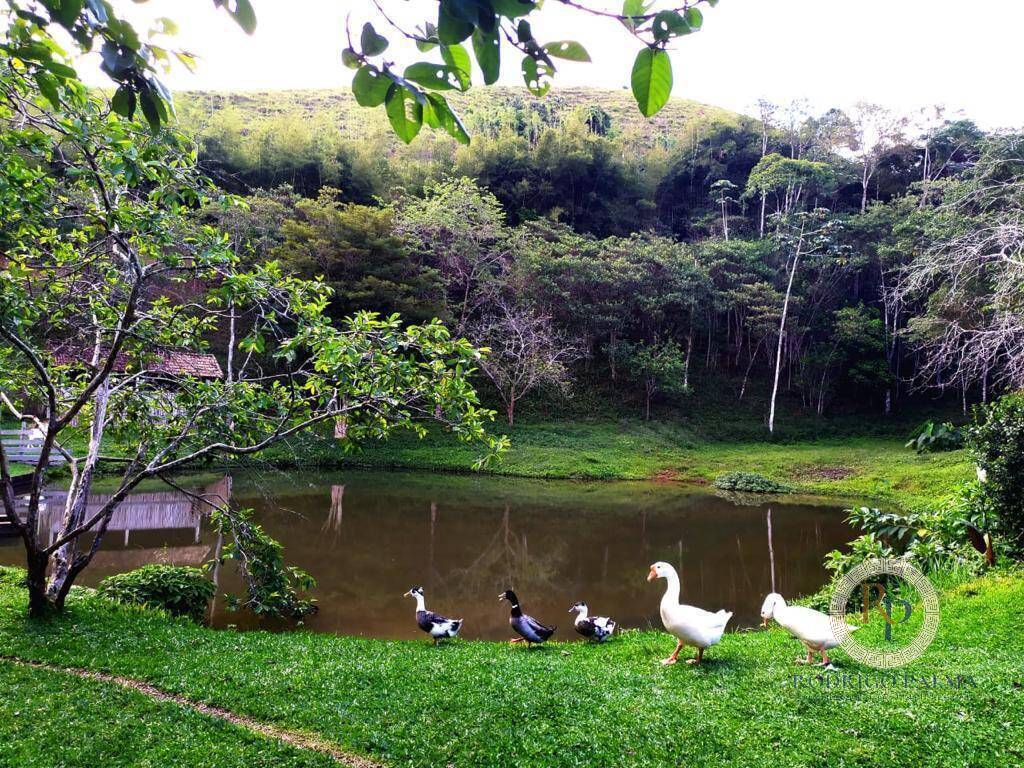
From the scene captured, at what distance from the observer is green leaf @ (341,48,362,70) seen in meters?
1.05

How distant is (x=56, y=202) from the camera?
15.4ft

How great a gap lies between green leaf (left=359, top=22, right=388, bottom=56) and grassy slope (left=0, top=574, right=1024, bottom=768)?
325cm

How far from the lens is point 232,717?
3637mm

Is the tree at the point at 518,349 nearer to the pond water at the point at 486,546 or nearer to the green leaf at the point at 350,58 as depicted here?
the pond water at the point at 486,546

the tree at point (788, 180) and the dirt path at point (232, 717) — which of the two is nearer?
the dirt path at point (232, 717)

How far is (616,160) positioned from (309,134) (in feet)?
Result: 51.2

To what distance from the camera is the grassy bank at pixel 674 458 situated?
17.0 metres

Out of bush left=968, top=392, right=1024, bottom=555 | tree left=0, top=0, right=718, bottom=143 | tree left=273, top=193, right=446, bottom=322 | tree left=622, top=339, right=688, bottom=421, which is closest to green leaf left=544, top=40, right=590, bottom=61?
tree left=0, top=0, right=718, bottom=143

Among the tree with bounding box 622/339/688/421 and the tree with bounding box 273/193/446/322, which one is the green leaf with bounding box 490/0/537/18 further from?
the tree with bounding box 622/339/688/421

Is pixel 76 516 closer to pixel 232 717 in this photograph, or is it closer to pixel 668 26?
pixel 232 717

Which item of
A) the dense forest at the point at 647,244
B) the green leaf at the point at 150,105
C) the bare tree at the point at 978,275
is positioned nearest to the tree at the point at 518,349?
the dense forest at the point at 647,244

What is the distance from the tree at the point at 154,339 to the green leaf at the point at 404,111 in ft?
8.93

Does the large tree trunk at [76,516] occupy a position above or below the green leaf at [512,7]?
below

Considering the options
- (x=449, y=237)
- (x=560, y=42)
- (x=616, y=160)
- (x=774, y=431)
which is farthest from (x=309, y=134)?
(x=560, y=42)
